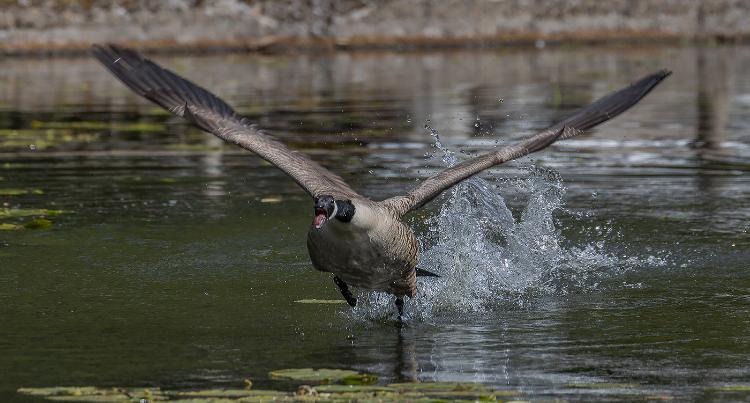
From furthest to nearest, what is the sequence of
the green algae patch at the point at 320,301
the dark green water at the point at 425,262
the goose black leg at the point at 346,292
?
the green algae patch at the point at 320,301 → the goose black leg at the point at 346,292 → the dark green water at the point at 425,262

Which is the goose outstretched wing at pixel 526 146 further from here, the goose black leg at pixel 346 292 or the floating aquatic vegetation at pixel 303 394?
the floating aquatic vegetation at pixel 303 394

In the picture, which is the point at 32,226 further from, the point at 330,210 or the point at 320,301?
the point at 330,210

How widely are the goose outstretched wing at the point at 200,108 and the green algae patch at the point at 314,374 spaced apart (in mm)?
2183

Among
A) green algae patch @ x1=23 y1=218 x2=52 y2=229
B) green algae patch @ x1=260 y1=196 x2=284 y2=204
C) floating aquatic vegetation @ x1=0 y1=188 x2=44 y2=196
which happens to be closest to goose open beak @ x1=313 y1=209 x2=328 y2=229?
green algae patch @ x1=23 y1=218 x2=52 y2=229

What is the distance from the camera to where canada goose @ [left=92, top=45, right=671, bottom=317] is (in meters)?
8.11

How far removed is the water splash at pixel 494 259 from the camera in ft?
32.1

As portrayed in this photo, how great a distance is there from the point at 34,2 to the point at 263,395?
33.1 m

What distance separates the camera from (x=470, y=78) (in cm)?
3067

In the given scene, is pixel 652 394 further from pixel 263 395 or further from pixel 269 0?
pixel 269 0

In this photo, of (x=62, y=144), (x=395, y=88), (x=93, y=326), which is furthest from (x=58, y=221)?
(x=395, y=88)

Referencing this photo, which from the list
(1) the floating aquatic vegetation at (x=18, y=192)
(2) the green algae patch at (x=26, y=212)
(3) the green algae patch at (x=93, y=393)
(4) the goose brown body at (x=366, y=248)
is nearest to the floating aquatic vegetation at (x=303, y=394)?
(3) the green algae patch at (x=93, y=393)

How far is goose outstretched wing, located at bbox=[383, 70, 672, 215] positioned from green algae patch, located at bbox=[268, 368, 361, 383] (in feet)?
5.71

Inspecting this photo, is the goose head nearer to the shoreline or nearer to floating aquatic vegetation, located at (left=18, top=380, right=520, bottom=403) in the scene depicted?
floating aquatic vegetation, located at (left=18, top=380, right=520, bottom=403)

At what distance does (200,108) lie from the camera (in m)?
10.5
